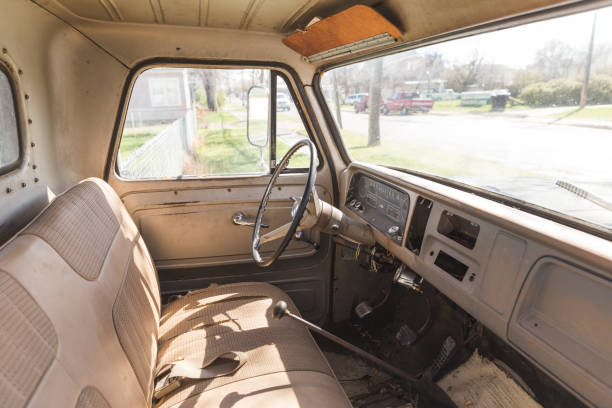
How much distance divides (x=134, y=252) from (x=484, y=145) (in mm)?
1624

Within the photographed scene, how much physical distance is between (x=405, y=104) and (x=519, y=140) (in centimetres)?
81

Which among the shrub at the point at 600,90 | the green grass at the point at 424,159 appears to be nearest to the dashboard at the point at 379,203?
the green grass at the point at 424,159

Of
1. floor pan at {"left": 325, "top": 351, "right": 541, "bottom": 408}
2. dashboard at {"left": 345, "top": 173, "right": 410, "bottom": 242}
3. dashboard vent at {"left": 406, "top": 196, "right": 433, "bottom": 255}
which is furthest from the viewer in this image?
dashboard at {"left": 345, "top": 173, "right": 410, "bottom": 242}

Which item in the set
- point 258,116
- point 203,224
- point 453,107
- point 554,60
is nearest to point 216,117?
point 258,116

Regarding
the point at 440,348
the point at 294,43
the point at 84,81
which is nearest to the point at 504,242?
the point at 440,348

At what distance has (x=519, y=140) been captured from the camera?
60.1 inches

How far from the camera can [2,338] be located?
835mm

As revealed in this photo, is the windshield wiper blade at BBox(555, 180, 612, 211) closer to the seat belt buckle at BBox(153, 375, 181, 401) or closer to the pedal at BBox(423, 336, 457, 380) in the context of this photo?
the pedal at BBox(423, 336, 457, 380)

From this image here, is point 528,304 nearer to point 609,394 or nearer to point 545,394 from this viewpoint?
point 609,394

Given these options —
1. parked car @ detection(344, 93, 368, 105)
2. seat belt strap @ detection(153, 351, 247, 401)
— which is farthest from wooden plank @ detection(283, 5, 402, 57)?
seat belt strap @ detection(153, 351, 247, 401)

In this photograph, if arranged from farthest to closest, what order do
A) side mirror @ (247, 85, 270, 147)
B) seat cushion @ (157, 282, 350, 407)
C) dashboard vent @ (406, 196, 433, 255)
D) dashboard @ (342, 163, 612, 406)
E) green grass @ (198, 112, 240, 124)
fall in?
green grass @ (198, 112, 240, 124), side mirror @ (247, 85, 270, 147), dashboard vent @ (406, 196, 433, 255), seat cushion @ (157, 282, 350, 407), dashboard @ (342, 163, 612, 406)

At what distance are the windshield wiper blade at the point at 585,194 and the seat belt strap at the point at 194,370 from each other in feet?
4.25

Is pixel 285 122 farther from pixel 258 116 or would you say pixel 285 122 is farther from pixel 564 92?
pixel 564 92

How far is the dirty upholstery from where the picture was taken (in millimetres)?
916
